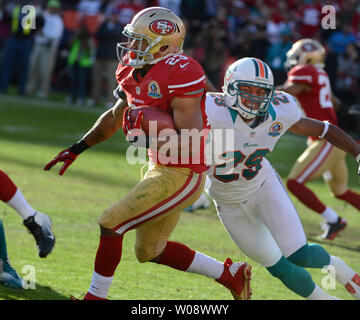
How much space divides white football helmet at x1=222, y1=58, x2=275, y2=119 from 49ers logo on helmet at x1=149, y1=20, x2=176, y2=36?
46cm

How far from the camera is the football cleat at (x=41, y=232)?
14.1 ft

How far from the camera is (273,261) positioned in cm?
436

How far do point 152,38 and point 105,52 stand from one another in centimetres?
1145

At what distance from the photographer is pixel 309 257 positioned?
171 inches

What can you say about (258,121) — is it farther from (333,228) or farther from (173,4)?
(173,4)

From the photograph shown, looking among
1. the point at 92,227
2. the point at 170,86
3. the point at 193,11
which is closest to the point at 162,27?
the point at 170,86

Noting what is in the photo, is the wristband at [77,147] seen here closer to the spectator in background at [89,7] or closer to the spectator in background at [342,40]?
the spectator in background at [342,40]

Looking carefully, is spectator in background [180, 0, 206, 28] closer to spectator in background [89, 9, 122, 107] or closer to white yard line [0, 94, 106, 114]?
spectator in background [89, 9, 122, 107]

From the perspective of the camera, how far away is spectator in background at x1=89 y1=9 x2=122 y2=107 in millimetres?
15289

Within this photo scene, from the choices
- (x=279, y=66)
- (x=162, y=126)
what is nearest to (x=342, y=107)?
(x=162, y=126)

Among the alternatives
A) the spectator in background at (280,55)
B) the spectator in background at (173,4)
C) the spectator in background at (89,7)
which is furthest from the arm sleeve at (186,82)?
the spectator in background at (89,7)

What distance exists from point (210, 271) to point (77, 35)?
1171 cm

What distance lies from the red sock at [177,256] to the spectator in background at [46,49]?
11.8 meters

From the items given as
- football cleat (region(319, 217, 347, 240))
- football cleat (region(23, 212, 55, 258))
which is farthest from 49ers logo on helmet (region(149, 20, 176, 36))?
football cleat (region(319, 217, 347, 240))
